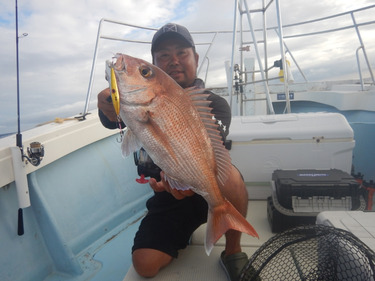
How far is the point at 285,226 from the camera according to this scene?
2133 mm

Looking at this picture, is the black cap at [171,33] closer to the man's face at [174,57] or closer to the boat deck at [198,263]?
the man's face at [174,57]

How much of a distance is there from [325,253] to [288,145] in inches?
59.9

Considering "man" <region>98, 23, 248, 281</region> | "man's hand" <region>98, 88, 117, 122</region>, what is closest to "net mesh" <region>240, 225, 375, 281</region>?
"man" <region>98, 23, 248, 281</region>

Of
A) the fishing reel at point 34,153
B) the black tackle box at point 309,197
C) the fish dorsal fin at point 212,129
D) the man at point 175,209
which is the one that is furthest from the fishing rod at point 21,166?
the black tackle box at point 309,197

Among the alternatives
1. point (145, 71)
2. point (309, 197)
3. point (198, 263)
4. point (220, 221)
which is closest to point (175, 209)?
point (198, 263)

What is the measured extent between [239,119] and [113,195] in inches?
66.1

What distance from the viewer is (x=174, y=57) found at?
1.91 m

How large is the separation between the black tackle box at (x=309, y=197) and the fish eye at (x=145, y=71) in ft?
4.79

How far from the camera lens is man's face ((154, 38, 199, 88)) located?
1.91 meters

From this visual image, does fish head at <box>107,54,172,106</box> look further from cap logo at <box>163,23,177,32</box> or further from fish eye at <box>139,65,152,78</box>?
cap logo at <box>163,23,177,32</box>

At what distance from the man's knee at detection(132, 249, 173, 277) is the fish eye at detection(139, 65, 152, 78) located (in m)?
1.18

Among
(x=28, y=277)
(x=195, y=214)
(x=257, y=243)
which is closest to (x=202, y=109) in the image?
(x=195, y=214)

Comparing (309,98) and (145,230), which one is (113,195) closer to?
(145,230)

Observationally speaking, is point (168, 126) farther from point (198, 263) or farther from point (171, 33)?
point (198, 263)
